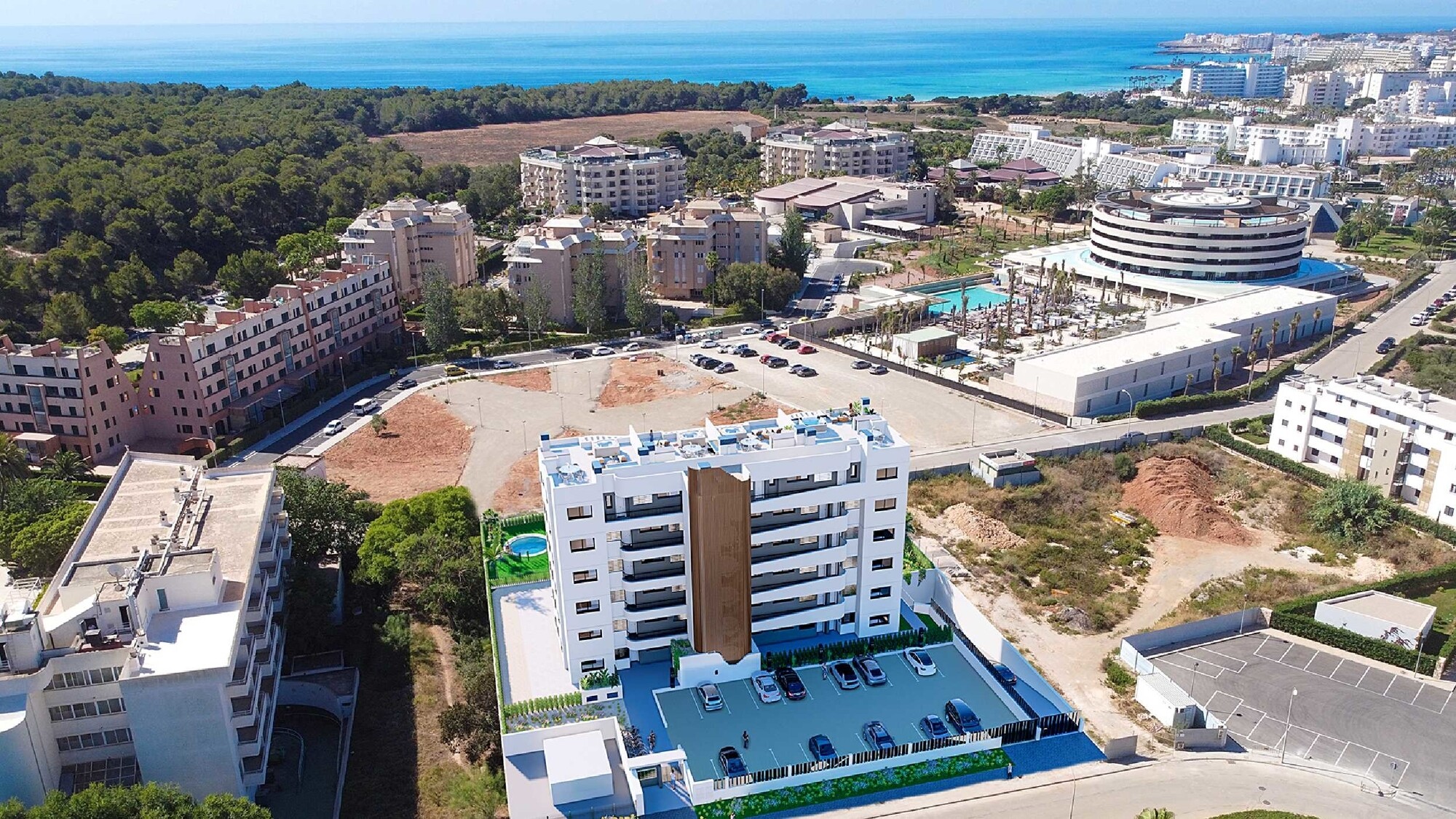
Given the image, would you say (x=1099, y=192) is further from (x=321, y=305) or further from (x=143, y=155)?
(x=143, y=155)

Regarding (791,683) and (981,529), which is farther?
(981,529)

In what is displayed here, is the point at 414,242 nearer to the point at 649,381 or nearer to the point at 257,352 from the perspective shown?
the point at 257,352

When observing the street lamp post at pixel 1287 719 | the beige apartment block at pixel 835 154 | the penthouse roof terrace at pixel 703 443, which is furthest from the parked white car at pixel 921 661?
the beige apartment block at pixel 835 154

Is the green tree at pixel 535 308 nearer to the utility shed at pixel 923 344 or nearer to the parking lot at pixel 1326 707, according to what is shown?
the utility shed at pixel 923 344

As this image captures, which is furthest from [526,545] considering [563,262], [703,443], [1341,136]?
[1341,136]

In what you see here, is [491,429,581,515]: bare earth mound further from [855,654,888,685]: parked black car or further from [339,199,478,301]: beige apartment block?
[339,199,478,301]: beige apartment block

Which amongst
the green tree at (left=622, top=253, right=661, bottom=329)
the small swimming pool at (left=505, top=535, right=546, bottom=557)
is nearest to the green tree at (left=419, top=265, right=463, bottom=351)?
the green tree at (left=622, top=253, right=661, bottom=329)
